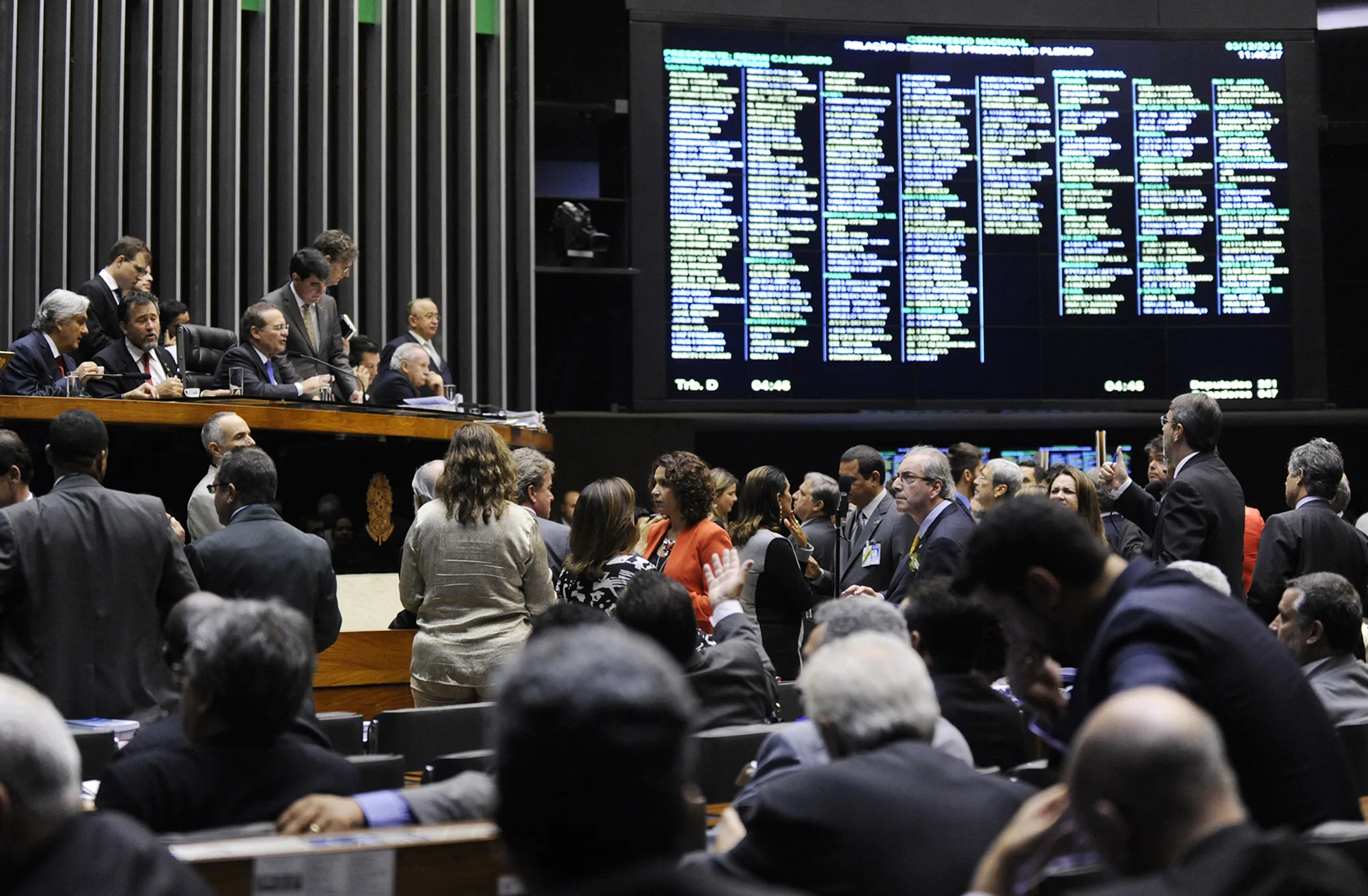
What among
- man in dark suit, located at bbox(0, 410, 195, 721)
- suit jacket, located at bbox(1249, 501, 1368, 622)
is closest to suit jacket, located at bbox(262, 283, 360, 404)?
man in dark suit, located at bbox(0, 410, 195, 721)

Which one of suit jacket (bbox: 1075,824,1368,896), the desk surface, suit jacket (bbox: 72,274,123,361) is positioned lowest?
suit jacket (bbox: 1075,824,1368,896)

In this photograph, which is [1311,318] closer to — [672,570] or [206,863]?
[672,570]

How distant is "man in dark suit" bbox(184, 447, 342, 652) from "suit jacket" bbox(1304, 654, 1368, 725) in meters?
2.53

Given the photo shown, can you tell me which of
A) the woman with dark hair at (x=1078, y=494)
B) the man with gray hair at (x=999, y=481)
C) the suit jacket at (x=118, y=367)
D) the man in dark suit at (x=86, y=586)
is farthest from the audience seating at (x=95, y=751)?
the man with gray hair at (x=999, y=481)

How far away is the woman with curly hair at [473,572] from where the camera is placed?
167 inches

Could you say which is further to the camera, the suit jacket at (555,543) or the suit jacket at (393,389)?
the suit jacket at (393,389)

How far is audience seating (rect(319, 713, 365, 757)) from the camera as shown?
9.57 feet

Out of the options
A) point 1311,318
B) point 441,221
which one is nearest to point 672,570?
point 441,221

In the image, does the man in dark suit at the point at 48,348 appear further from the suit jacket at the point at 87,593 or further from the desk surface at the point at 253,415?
the suit jacket at the point at 87,593

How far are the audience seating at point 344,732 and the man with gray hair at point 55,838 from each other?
4.65 ft

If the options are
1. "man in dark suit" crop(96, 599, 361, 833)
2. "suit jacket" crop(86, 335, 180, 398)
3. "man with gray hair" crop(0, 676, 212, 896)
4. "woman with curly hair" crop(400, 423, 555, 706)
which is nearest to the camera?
"man with gray hair" crop(0, 676, 212, 896)

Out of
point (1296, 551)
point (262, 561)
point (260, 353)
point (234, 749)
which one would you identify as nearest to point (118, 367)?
point (260, 353)

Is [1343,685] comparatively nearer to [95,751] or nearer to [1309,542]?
[1309,542]

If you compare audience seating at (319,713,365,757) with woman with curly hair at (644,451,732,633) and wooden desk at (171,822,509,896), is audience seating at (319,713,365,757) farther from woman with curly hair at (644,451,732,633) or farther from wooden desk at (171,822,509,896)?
woman with curly hair at (644,451,732,633)
